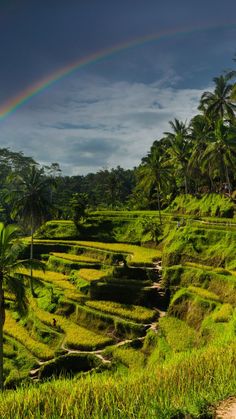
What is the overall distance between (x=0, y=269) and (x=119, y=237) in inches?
1488

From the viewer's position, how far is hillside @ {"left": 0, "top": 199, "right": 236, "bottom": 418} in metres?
9.43

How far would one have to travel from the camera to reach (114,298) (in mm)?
37219

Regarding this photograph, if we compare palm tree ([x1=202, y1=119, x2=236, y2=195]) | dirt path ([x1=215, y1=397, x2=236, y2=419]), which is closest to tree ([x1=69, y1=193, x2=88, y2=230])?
palm tree ([x1=202, y1=119, x2=236, y2=195])

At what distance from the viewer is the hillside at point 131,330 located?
9.43 m

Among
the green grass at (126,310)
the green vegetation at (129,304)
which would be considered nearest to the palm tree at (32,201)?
the green vegetation at (129,304)

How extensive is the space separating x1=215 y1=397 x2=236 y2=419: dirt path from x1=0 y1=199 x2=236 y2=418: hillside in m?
0.16

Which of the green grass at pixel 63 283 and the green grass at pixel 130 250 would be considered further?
the green grass at pixel 130 250

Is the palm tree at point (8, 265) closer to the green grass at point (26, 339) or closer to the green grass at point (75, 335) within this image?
the green grass at point (26, 339)

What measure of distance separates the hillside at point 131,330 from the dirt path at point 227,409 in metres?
0.16

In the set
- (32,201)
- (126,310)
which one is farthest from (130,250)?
(126,310)

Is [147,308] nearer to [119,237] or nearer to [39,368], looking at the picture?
[39,368]

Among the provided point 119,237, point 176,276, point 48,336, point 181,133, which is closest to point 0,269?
point 48,336

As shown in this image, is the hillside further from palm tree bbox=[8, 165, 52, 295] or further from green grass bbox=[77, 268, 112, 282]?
palm tree bbox=[8, 165, 52, 295]

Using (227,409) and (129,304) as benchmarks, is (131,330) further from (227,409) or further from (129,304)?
(227,409)
